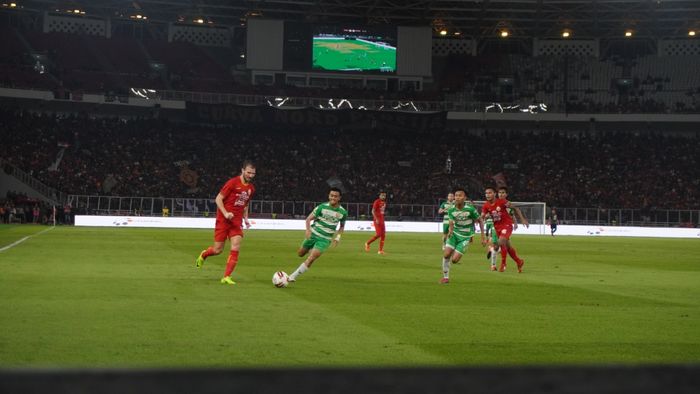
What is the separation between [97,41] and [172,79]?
8.75 metres

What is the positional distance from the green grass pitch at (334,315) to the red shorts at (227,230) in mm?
1022

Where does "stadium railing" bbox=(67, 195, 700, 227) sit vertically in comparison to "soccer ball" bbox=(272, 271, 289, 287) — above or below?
above

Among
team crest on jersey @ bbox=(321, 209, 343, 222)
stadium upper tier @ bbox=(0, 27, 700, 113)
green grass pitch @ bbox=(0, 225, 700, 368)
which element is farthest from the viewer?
stadium upper tier @ bbox=(0, 27, 700, 113)

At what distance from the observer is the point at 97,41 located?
80.1 m

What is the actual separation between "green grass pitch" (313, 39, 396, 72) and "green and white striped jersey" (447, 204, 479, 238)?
58.5 metres

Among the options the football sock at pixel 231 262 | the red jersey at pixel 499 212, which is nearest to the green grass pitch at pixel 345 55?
the red jersey at pixel 499 212

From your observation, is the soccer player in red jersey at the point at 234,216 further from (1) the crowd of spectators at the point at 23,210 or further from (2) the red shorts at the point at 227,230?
(1) the crowd of spectators at the point at 23,210

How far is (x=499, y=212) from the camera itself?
24.1 metres

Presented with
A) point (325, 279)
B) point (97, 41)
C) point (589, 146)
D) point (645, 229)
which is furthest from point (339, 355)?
point (97, 41)

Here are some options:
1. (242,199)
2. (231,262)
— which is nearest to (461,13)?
(242,199)

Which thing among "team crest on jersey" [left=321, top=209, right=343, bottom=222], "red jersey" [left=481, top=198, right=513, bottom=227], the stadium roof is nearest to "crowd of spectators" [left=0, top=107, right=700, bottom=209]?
the stadium roof

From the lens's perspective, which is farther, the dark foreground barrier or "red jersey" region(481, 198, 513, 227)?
"red jersey" region(481, 198, 513, 227)

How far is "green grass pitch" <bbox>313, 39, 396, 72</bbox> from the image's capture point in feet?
253

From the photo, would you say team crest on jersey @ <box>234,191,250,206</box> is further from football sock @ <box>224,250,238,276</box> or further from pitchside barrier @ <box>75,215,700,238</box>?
pitchside barrier @ <box>75,215,700,238</box>
